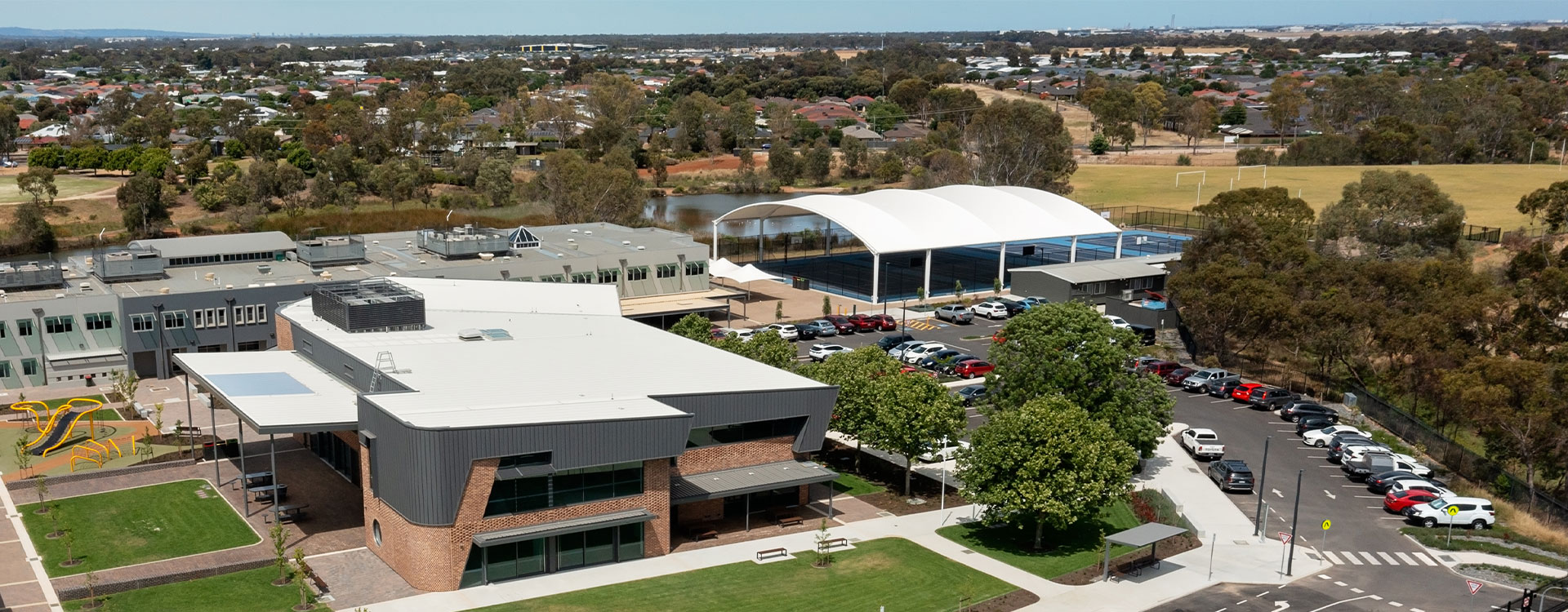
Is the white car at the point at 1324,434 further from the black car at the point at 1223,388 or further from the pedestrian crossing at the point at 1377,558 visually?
the pedestrian crossing at the point at 1377,558

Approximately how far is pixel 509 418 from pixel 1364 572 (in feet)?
87.1

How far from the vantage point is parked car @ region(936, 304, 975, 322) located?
252 ft

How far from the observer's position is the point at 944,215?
87438mm

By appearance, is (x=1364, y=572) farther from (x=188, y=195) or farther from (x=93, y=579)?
(x=188, y=195)

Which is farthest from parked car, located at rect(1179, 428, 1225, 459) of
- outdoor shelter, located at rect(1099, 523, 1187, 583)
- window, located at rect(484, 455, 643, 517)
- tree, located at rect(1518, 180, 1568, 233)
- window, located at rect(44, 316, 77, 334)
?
window, located at rect(44, 316, 77, 334)

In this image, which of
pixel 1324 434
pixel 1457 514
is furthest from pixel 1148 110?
pixel 1457 514

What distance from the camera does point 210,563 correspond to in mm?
38156

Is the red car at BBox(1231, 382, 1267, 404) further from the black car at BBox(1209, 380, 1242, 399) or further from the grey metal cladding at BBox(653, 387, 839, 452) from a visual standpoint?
the grey metal cladding at BBox(653, 387, 839, 452)

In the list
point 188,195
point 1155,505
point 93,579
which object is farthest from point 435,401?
point 188,195

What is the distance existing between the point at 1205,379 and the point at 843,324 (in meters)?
20.5

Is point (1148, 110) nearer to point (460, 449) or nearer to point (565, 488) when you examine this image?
point (565, 488)

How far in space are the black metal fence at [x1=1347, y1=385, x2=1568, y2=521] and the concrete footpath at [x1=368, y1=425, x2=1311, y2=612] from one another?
11273 mm

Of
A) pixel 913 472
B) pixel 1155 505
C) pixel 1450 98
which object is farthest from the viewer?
pixel 1450 98

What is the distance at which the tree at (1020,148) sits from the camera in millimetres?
125688
